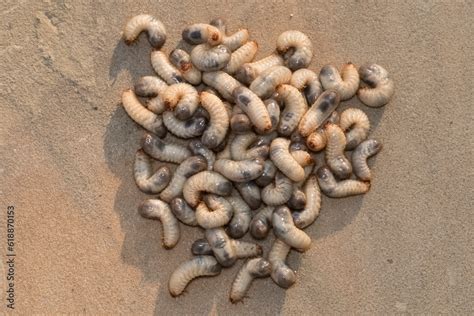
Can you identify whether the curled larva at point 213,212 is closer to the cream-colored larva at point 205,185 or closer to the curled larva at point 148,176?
the cream-colored larva at point 205,185

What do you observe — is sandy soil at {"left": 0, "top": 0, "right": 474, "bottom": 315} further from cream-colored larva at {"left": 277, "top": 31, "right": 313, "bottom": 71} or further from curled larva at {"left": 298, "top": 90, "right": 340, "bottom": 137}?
curled larva at {"left": 298, "top": 90, "right": 340, "bottom": 137}

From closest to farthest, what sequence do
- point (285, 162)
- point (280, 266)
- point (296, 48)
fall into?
point (285, 162) < point (280, 266) < point (296, 48)

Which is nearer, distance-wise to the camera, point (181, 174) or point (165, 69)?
point (181, 174)

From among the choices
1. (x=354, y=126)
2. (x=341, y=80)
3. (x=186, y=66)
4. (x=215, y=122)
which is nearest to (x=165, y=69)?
(x=186, y=66)

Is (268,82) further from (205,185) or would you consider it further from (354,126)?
(205,185)

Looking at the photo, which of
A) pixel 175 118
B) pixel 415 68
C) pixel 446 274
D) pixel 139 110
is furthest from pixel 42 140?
pixel 446 274

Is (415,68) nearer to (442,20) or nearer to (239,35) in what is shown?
(442,20)

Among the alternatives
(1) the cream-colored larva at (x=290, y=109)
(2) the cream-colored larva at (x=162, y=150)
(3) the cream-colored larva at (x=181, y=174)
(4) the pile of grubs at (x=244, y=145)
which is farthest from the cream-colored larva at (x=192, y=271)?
(1) the cream-colored larva at (x=290, y=109)
